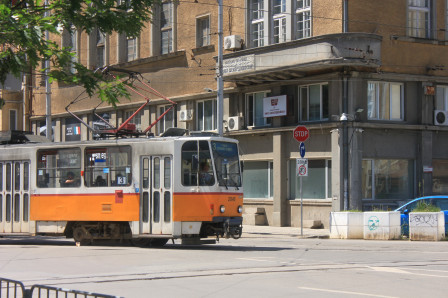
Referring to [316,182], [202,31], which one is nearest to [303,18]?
[202,31]

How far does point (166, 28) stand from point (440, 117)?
15554mm

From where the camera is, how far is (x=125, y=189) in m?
20.3

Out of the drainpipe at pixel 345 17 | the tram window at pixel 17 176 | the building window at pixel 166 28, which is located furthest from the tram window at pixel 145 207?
the building window at pixel 166 28

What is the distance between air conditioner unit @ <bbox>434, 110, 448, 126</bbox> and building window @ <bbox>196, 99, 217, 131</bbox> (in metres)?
10.7

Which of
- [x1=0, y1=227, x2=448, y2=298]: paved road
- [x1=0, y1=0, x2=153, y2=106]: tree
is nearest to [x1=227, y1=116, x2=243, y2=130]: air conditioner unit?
[x1=0, y1=227, x2=448, y2=298]: paved road

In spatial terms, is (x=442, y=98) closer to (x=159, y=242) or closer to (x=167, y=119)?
(x=167, y=119)

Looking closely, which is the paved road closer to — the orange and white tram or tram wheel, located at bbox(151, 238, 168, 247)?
tram wheel, located at bbox(151, 238, 168, 247)

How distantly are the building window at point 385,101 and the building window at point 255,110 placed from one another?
4.98 metres

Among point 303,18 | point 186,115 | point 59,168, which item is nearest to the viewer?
point 59,168

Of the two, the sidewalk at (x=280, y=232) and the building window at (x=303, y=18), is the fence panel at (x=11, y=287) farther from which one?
the building window at (x=303, y=18)

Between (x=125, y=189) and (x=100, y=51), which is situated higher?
(x=100, y=51)

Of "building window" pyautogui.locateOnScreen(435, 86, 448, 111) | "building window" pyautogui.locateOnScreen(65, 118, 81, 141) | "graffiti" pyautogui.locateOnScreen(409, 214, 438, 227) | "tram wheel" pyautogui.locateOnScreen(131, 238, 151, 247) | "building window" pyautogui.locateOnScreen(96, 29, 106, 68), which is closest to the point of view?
"tram wheel" pyautogui.locateOnScreen(131, 238, 151, 247)

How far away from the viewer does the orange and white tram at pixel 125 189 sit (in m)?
19.4

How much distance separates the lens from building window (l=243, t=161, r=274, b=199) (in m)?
32.7
